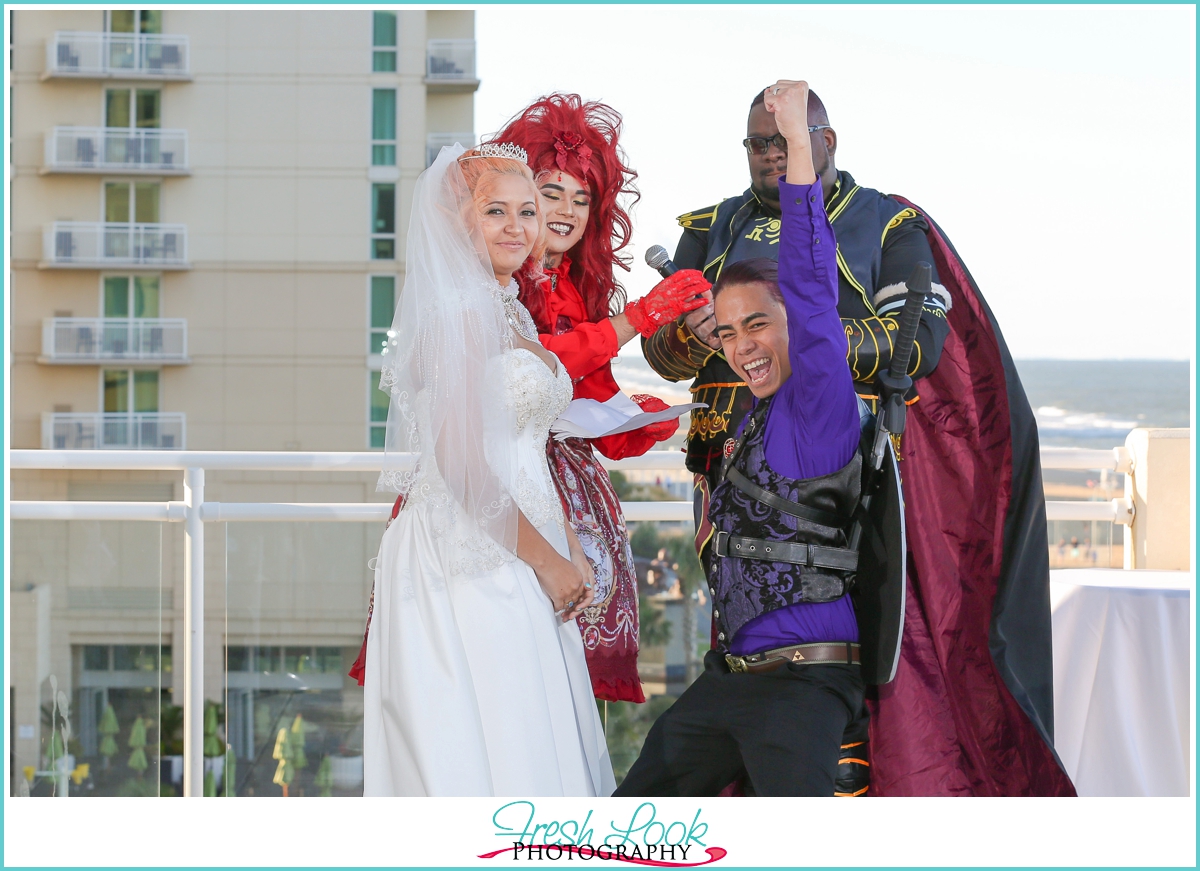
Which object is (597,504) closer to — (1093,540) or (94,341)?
(1093,540)

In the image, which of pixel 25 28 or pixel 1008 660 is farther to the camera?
pixel 25 28

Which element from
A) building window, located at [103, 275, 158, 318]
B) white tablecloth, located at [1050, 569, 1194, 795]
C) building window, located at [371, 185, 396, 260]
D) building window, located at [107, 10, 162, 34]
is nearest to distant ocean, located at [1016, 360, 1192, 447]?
building window, located at [371, 185, 396, 260]

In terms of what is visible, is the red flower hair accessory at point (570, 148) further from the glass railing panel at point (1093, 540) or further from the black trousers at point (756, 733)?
the glass railing panel at point (1093, 540)

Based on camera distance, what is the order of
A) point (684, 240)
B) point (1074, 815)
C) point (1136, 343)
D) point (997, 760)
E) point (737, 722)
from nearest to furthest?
point (737, 722)
point (1074, 815)
point (997, 760)
point (684, 240)
point (1136, 343)

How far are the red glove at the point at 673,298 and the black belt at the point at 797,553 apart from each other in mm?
446

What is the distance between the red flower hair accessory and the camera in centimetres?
205

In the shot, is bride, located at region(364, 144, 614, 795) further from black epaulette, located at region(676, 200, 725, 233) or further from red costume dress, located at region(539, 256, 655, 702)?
black epaulette, located at region(676, 200, 725, 233)

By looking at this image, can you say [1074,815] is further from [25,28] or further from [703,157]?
[25,28]

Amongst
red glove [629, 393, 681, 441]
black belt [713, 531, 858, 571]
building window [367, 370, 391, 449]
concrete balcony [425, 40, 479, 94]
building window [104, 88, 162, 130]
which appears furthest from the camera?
building window [367, 370, 391, 449]

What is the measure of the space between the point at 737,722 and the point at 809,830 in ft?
0.76

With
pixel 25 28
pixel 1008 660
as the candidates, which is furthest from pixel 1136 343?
pixel 1008 660

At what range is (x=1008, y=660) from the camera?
6.46 ft

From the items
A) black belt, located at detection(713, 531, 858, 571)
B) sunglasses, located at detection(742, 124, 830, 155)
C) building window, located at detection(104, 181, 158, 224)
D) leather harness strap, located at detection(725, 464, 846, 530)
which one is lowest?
black belt, located at detection(713, 531, 858, 571)

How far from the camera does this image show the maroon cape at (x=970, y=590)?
1936mm
